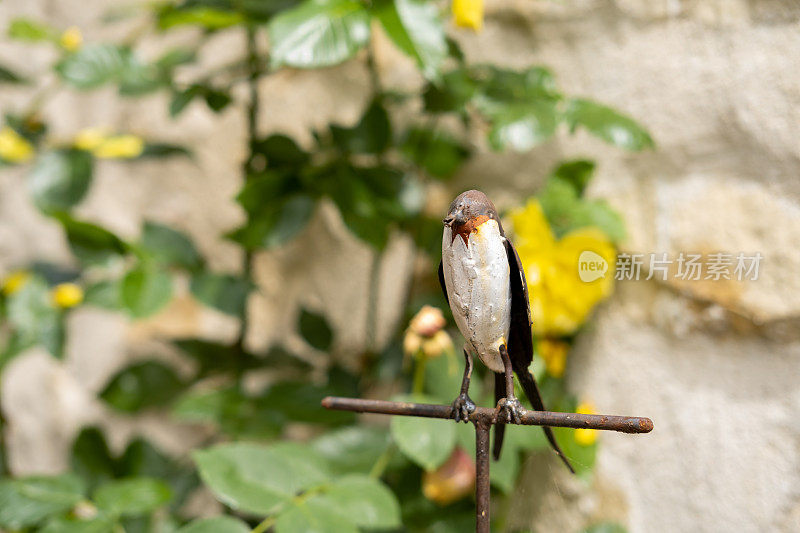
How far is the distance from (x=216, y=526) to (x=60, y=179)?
0.55 meters

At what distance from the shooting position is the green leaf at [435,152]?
78 centimetres

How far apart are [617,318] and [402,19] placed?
0.36 metres

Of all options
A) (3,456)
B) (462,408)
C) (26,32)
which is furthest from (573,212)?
(3,456)

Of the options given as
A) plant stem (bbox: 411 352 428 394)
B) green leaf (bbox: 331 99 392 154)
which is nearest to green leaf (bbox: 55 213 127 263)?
green leaf (bbox: 331 99 392 154)

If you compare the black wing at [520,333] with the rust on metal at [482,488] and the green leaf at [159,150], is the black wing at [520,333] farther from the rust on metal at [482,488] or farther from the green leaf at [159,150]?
the green leaf at [159,150]

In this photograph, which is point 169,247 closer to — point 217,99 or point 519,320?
point 217,99

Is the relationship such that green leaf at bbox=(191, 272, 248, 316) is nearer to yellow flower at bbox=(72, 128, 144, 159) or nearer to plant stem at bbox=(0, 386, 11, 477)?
yellow flower at bbox=(72, 128, 144, 159)

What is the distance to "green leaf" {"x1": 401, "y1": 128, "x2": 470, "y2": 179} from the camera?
78 cm

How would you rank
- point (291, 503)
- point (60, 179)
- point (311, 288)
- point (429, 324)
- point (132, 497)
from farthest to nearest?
point (311, 288) < point (60, 179) < point (132, 497) < point (291, 503) < point (429, 324)

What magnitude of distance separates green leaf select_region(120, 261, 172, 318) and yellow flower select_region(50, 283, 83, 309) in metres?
0.12

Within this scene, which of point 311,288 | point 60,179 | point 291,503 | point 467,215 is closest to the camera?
point 467,215

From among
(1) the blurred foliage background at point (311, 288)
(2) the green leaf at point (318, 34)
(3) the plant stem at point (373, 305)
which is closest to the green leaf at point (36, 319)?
(1) the blurred foliage background at point (311, 288)

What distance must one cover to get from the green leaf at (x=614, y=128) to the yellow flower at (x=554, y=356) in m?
0.20

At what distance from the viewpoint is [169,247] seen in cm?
83
